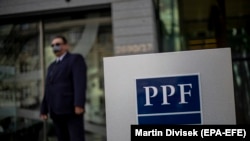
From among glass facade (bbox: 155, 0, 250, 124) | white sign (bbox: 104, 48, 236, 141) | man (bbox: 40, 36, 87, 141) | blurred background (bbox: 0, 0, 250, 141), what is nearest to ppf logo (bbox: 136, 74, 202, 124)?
white sign (bbox: 104, 48, 236, 141)

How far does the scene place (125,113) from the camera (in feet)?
5.03

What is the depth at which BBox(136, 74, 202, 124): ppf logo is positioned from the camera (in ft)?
4.87

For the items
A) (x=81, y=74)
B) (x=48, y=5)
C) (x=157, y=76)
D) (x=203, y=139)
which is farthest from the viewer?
(x=48, y=5)

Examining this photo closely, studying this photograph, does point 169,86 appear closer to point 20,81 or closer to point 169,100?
point 169,100

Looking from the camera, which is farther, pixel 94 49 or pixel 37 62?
pixel 37 62

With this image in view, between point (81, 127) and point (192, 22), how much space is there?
10.2 ft

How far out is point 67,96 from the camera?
4.49 meters

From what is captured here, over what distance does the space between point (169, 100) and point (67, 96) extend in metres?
3.10

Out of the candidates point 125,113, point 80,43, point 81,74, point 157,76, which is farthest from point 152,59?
point 80,43

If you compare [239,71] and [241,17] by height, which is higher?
[241,17]

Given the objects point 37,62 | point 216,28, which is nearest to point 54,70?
point 37,62

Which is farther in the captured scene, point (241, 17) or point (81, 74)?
point (241, 17)

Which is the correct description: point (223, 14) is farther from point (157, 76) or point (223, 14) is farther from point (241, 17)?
point (157, 76)

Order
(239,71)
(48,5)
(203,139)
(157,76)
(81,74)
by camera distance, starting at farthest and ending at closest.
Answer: (239,71)
(48,5)
(81,74)
(157,76)
(203,139)
